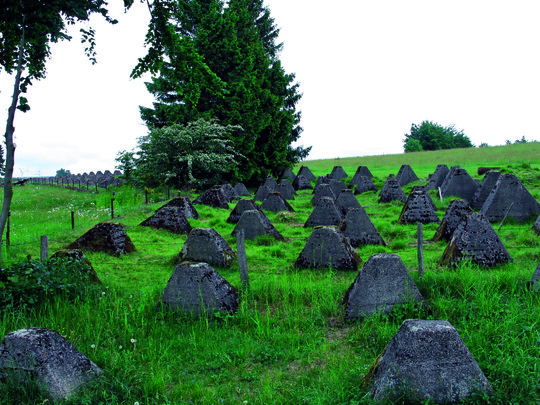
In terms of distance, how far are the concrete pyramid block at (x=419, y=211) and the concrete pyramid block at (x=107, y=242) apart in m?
8.83

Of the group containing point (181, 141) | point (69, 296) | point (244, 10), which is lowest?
point (69, 296)

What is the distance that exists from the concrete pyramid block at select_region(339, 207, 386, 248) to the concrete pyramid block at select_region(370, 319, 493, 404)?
7.27 m

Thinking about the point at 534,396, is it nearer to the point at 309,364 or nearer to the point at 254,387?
the point at 309,364

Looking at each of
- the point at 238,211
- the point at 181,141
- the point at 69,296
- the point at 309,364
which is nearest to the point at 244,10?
the point at 181,141

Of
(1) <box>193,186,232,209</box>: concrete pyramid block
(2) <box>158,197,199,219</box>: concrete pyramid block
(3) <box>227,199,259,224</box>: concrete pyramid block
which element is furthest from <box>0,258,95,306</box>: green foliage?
(1) <box>193,186,232,209</box>: concrete pyramid block

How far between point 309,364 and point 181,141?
20183 mm

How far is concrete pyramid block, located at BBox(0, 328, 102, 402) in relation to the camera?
166 inches

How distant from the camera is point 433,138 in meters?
79.7

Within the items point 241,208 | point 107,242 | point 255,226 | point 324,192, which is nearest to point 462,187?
point 324,192

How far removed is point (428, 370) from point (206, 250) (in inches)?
250

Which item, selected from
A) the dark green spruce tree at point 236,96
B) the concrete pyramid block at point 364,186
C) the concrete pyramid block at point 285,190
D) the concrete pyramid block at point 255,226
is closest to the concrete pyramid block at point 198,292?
the concrete pyramid block at point 255,226

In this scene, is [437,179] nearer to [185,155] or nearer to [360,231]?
[185,155]

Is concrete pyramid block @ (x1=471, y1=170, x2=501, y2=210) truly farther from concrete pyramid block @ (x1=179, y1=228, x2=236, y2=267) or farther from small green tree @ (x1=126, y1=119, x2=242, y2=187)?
small green tree @ (x1=126, y1=119, x2=242, y2=187)

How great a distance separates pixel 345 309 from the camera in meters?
6.39
